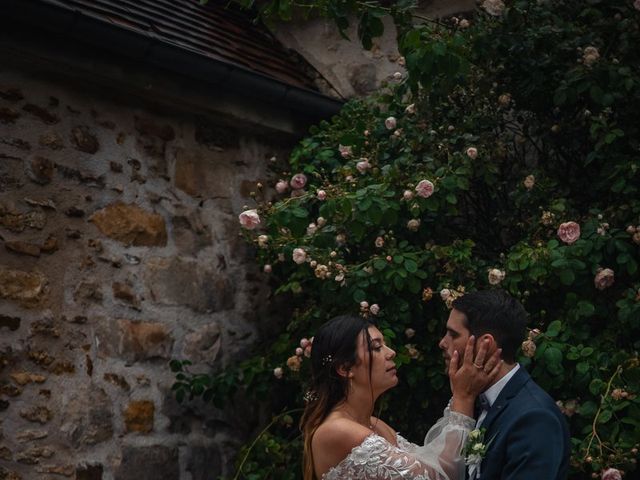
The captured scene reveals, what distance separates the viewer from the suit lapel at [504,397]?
10.7 feet

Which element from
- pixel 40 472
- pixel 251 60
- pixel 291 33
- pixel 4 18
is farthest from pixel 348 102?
pixel 40 472

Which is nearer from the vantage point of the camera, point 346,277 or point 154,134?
point 346,277

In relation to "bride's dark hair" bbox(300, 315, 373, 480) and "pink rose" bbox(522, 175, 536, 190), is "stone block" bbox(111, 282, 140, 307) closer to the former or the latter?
"bride's dark hair" bbox(300, 315, 373, 480)

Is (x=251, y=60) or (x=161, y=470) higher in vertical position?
(x=251, y=60)

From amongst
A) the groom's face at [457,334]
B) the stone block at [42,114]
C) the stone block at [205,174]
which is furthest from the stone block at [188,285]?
the groom's face at [457,334]

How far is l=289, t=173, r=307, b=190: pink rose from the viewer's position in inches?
216

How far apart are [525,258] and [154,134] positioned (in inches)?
85.1

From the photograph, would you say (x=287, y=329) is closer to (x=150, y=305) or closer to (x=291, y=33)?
(x=150, y=305)

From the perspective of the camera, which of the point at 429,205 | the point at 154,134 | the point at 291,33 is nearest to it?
the point at 429,205

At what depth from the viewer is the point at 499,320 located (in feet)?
11.0

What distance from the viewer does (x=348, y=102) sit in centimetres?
604

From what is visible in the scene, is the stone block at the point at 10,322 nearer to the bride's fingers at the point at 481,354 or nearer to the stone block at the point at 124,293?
the stone block at the point at 124,293

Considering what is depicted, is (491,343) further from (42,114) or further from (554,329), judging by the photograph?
(42,114)

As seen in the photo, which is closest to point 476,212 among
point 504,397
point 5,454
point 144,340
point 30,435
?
point 144,340
